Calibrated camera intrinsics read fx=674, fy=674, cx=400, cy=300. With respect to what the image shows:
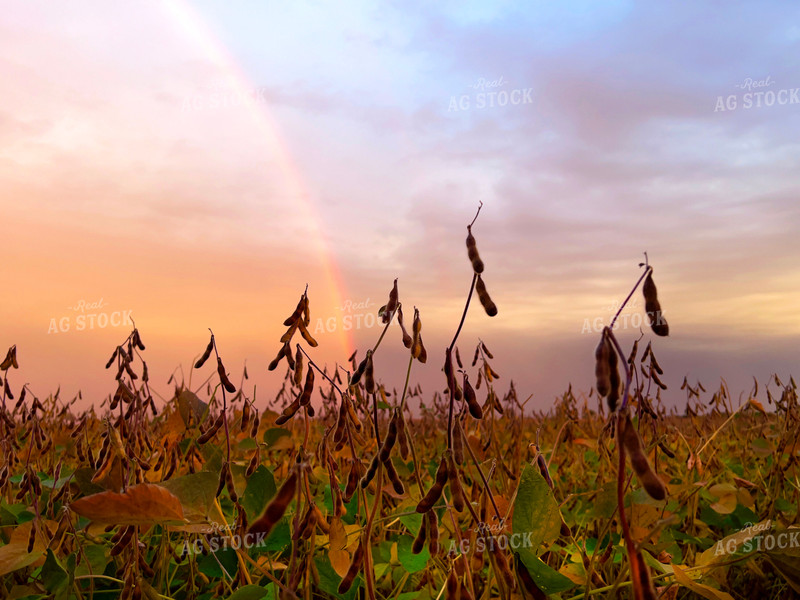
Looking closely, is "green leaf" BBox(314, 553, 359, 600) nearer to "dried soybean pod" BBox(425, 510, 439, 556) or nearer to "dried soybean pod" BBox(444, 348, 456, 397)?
"dried soybean pod" BBox(425, 510, 439, 556)

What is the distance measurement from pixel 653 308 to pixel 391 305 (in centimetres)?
63

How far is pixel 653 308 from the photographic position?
1.08 meters

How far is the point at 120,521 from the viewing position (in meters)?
1.32

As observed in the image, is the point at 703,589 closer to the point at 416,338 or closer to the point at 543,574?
the point at 543,574

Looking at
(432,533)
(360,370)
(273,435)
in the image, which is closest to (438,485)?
(432,533)

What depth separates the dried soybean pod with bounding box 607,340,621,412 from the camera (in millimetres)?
903

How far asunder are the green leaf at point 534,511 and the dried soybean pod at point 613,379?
63 centimetres

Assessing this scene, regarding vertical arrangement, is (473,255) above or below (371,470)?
above

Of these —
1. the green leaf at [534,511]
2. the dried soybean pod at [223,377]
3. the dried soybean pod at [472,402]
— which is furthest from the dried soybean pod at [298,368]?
the green leaf at [534,511]

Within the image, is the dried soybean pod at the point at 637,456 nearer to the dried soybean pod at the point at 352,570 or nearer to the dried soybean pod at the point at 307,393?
the dried soybean pod at the point at 352,570

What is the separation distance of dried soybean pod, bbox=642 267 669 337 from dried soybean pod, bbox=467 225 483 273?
0.31 m

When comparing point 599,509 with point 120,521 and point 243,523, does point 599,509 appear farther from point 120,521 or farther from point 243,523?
point 120,521

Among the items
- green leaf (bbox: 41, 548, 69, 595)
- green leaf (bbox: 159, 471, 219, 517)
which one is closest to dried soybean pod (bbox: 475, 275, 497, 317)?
green leaf (bbox: 159, 471, 219, 517)

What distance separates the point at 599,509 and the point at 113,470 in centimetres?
152
